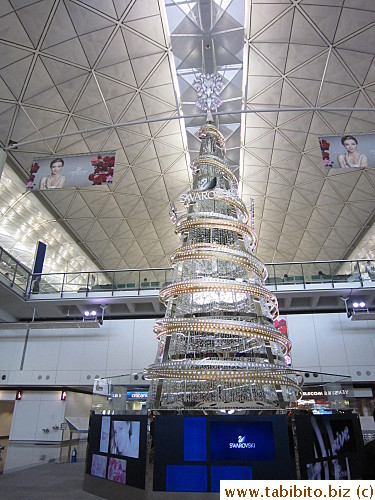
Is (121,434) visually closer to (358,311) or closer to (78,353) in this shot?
(78,353)

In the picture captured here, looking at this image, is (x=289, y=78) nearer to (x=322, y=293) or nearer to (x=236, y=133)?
(x=236, y=133)

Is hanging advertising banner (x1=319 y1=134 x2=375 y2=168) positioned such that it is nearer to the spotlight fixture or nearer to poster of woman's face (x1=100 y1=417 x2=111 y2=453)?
the spotlight fixture

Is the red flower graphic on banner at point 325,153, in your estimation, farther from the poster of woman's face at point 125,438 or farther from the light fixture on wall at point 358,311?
the poster of woman's face at point 125,438

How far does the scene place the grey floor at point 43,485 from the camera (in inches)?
201

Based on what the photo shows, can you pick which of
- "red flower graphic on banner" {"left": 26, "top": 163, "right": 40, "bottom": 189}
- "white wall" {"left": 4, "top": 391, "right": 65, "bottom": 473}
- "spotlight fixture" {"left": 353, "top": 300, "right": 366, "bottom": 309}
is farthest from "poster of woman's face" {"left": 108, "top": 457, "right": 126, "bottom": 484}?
"spotlight fixture" {"left": 353, "top": 300, "right": 366, "bottom": 309}

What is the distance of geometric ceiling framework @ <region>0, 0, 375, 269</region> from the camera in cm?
1478

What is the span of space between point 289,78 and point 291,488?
19375 millimetres

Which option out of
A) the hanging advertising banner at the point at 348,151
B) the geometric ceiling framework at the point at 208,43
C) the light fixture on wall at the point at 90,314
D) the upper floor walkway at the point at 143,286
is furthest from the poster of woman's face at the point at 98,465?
the geometric ceiling framework at the point at 208,43

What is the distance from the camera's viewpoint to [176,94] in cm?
1850

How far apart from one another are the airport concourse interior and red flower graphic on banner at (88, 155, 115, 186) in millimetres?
97

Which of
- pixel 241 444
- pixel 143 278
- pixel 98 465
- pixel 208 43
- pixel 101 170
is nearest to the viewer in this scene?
pixel 241 444

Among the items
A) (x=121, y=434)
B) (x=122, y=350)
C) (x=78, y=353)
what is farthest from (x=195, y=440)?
(x=78, y=353)

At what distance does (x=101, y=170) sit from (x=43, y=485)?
10894 mm

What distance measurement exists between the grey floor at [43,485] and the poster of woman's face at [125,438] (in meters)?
0.87
